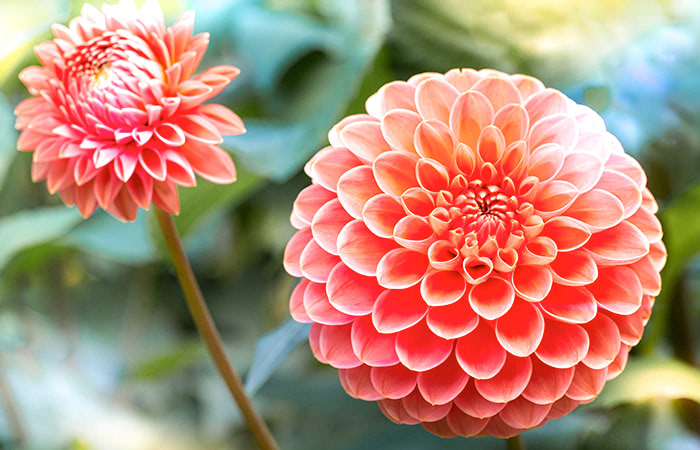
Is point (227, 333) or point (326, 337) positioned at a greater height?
point (326, 337)

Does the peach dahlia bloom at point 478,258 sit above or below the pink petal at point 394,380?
above

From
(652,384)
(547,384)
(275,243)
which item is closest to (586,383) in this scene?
(547,384)

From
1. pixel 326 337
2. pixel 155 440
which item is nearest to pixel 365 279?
pixel 326 337

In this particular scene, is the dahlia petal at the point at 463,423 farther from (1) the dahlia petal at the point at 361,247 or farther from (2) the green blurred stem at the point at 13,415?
(2) the green blurred stem at the point at 13,415

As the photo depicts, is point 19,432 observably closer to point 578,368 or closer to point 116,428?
point 116,428

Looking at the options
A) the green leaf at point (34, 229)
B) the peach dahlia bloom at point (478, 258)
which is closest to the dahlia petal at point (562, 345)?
the peach dahlia bloom at point (478, 258)

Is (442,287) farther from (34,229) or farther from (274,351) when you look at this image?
(34,229)
